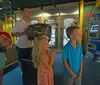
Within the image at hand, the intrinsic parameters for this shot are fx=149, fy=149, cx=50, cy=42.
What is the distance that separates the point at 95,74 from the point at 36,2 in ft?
19.2

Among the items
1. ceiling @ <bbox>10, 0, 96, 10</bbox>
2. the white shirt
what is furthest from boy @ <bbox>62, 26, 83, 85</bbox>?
ceiling @ <bbox>10, 0, 96, 10</bbox>

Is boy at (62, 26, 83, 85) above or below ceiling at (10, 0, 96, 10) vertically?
below

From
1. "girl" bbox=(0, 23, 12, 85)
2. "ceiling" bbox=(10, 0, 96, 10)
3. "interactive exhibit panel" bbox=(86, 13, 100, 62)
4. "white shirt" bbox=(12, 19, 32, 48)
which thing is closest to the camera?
"girl" bbox=(0, 23, 12, 85)

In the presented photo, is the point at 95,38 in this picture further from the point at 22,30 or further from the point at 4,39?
the point at 4,39

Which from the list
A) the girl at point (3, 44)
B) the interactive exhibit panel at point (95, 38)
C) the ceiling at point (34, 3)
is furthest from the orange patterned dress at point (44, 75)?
the ceiling at point (34, 3)

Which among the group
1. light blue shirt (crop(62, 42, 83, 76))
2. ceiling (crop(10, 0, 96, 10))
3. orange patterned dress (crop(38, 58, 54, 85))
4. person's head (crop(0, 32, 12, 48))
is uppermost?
ceiling (crop(10, 0, 96, 10))

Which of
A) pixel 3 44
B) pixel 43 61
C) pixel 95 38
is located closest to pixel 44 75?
pixel 43 61

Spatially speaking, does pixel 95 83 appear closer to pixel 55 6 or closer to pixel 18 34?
pixel 18 34

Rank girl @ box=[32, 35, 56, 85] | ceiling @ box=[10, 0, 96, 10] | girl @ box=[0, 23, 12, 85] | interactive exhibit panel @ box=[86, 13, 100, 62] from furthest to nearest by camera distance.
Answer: ceiling @ box=[10, 0, 96, 10], interactive exhibit panel @ box=[86, 13, 100, 62], girl @ box=[0, 23, 12, 85], girl @ box=[32, 35, 56, 85]

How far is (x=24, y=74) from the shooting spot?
258cm

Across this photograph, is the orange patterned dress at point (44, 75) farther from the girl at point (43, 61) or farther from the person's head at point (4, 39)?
the person's head at point (4, 39)

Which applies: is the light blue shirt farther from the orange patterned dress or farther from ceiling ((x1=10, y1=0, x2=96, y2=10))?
ceiling ((x1=10, y1=0, x2=96, y2=10))

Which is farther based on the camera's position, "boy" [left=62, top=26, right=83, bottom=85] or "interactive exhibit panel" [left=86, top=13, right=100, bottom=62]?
"interactive exhibit panel" [left=86, top=13, right=100, bottom=62]

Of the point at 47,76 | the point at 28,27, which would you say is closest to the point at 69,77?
the point at 47,76
